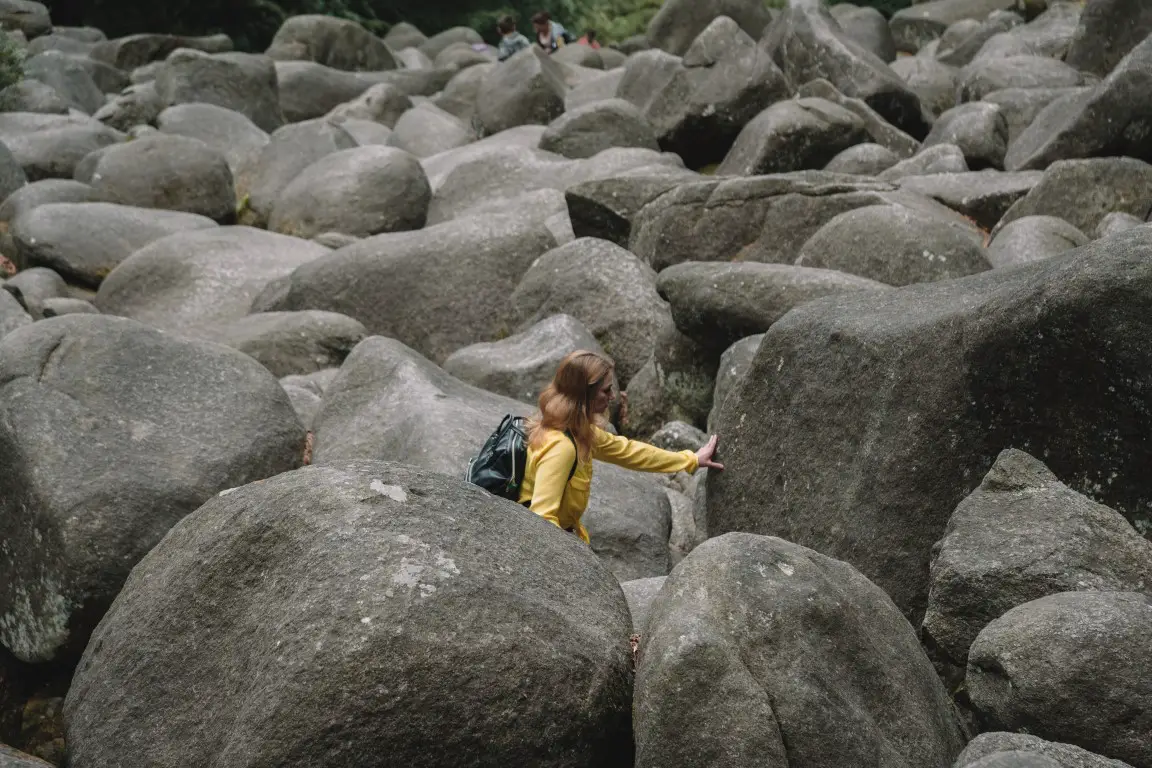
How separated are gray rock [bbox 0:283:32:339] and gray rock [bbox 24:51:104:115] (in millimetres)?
17506

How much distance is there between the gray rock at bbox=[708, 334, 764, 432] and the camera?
31.7 ft

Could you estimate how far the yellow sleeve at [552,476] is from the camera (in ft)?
22.0

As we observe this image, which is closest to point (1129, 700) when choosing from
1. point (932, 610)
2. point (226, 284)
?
point (932, 610)

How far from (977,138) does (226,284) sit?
31.0 feet

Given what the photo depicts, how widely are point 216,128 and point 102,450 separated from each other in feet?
54.5

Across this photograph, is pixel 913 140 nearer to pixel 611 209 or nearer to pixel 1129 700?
pixel 611 209

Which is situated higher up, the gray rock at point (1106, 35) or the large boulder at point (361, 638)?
the large boulder at point (361, 638)

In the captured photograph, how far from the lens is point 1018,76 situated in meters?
20.5

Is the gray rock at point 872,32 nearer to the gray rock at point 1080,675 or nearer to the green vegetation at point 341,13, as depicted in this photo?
the green vegetation at point 341,13

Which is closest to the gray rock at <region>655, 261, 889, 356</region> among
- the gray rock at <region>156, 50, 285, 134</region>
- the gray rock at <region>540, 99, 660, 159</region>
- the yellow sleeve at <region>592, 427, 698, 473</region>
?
the yellow sleeve at <region>592, 427, 698, 473</region>

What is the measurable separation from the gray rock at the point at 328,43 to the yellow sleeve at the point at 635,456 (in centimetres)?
2917

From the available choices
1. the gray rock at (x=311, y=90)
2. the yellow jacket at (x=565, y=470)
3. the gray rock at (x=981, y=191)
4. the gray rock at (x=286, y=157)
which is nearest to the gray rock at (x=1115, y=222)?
the gray rock at (x=981, y=191)

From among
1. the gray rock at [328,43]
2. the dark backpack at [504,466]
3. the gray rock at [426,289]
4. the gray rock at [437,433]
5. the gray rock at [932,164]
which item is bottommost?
the gray rock at [328,43]

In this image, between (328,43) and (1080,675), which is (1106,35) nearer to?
(1080,675)
